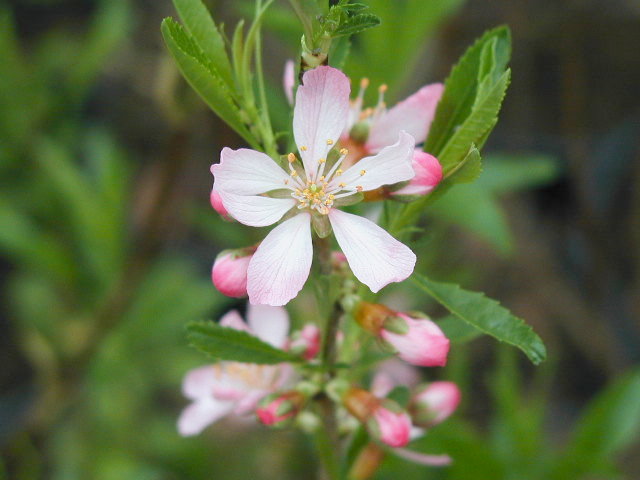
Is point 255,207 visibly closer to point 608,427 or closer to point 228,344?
point 228,344

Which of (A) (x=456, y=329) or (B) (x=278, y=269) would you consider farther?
(A) (x=456, y=329)

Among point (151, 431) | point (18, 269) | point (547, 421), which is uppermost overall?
point (18, 269)

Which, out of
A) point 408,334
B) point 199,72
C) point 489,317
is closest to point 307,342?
point 408,334

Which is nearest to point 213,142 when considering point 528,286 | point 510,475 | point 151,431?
point 151,431

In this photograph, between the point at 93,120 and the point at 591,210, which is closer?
the point at 591,210

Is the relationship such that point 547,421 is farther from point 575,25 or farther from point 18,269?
point 18,269

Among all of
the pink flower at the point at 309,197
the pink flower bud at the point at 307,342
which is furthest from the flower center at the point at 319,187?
the pink flower bud at the point at 307,342

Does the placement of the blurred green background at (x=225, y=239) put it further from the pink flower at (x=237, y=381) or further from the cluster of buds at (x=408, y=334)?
the cluster of buds at (x=408, y=334)
